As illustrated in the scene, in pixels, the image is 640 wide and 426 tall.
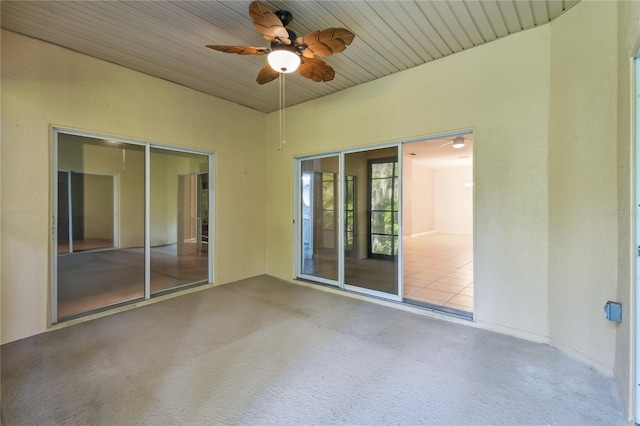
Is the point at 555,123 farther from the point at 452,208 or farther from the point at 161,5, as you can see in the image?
the point at 452,208

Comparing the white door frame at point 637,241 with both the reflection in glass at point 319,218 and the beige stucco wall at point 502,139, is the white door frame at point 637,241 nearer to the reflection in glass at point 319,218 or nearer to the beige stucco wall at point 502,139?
the beige stucco wall at point 502,139

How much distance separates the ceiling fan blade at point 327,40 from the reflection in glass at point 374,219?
1.71 meters

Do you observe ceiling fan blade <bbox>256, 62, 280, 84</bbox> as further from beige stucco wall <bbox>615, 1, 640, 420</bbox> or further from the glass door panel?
beige stucco wall <bbox>615, 1, 640, 420</bbox>

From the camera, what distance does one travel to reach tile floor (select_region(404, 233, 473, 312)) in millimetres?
3867

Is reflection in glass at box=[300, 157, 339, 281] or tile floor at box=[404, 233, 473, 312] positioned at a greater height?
reflection in glass at box=[300, 157, 339, 281]

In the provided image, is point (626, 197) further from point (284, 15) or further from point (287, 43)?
point (284, 15)

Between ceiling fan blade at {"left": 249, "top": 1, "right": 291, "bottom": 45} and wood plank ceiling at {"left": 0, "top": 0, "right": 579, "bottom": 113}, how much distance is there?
0.30 meters

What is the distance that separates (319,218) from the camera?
4.91 m

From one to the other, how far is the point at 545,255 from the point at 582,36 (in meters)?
1.92

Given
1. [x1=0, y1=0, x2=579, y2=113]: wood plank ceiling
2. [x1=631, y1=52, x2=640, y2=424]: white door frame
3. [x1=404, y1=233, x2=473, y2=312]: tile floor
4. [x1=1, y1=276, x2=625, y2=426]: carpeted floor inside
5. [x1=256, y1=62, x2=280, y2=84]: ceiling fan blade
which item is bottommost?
[x1=1, y1=276, x2=625, y2=426]: carpeted floor inside

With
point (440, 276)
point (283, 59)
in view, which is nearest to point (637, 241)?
point (283, 59)

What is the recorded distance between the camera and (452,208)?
12.4 metres

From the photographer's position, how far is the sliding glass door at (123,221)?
3.33 m

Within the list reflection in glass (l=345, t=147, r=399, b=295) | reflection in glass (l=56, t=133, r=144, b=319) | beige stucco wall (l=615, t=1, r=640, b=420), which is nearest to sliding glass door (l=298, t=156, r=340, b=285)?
reflection in glass (l=345, t=147, r=399, b=295)
